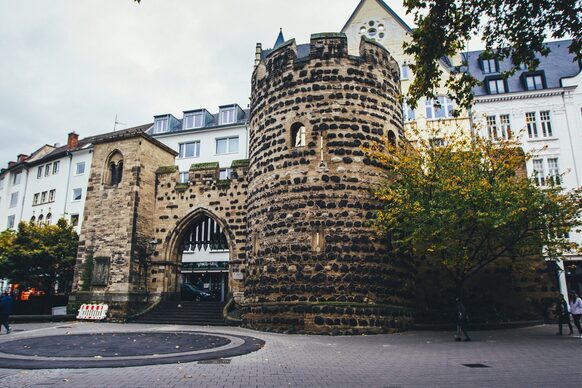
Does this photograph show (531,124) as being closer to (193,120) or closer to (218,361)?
(193,120)

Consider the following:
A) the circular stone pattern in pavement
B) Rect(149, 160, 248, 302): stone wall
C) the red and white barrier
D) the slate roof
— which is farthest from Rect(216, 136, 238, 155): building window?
the circular stone pattern in pavement

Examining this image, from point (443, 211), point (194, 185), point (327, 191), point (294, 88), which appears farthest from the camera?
point (194, 185)

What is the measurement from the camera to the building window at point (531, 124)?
2948cm

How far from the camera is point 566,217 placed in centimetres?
1349

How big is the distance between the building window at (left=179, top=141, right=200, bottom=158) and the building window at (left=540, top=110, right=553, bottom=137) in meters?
26.6

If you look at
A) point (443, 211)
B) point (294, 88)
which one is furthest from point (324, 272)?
point (294, 88)

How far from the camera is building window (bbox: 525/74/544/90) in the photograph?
30047mm

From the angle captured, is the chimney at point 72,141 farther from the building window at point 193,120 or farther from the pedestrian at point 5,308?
the pedestrian at point 5,308

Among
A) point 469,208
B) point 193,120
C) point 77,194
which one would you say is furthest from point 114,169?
point 77,194

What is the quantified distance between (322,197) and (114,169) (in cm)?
1324

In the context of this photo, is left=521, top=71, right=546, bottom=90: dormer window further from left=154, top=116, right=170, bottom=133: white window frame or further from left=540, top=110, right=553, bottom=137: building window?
left=154, top=116, right=170, bottom=133: white window frame

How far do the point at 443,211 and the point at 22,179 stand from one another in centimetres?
4594

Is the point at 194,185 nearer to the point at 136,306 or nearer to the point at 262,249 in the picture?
the point at 136,306

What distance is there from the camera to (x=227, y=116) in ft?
126
